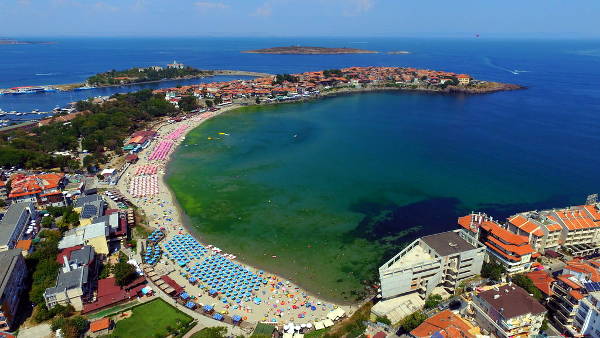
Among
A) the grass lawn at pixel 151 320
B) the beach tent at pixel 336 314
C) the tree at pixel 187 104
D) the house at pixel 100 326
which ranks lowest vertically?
the beach tent at pixel 336 314

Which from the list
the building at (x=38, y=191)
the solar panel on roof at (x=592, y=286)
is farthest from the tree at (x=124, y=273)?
the solar panel on roof at (x=592, y=286)

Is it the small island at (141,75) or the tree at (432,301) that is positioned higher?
the small island at (141,75)

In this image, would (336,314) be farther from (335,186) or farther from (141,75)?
(141,75)

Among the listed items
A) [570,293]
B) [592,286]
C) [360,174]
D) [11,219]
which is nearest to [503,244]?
[570,293]

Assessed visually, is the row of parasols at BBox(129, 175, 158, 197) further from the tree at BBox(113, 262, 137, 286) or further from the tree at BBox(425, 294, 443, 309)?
the tree at BBox(425, 294, 443, 309)

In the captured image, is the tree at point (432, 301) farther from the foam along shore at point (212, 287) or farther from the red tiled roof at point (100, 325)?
the red tiled roof at point (100, 325)

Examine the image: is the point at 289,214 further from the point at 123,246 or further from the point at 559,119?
the point at 559,119
